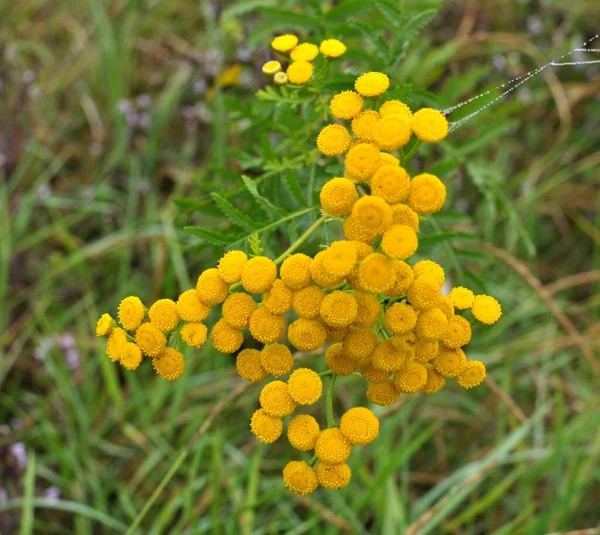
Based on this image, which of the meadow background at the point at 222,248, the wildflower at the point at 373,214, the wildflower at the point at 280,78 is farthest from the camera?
the meadow background at the point at 222,248

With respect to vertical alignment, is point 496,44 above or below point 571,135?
above

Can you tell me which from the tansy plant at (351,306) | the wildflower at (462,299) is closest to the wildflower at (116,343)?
the tansy plant at (351,306)

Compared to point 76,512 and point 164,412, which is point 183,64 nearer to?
point 164,412

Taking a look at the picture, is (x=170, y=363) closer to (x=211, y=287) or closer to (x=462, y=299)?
(x=211, y=287)

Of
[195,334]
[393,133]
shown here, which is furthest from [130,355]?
[393,133]

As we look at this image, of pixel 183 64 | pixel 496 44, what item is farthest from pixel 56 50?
pixel 496 44

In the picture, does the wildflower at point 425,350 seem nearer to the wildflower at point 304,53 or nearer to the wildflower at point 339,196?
the wildflower at point 339,196
